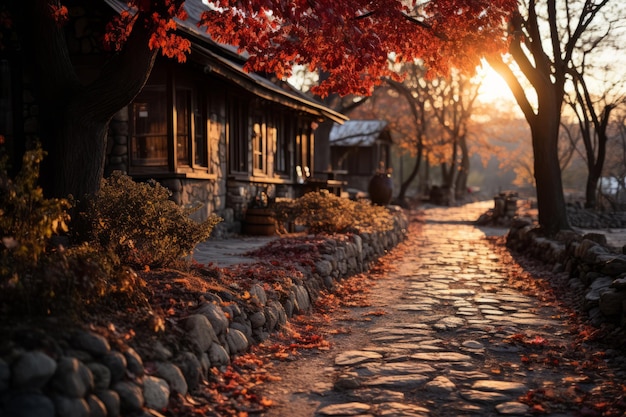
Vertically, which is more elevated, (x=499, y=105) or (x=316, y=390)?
(x=499, y=105)

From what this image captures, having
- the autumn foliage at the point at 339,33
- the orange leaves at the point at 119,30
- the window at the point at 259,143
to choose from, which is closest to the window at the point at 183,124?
the window at the point at 259,143

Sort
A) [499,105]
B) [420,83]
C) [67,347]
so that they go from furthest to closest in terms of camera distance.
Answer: [499,105], [420,83], [67,347]

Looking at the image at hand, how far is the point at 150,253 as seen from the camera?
635cm

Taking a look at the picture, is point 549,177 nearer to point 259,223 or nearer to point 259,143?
point 259,223

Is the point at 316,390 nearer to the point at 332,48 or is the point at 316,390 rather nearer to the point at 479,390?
the point at 479,390

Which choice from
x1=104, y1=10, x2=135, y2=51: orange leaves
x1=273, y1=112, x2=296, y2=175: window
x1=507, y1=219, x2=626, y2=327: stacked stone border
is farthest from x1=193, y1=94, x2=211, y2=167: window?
x1=507, y1=219, x2=626, y2=327: stacked stone border

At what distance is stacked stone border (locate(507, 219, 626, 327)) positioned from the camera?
647cm

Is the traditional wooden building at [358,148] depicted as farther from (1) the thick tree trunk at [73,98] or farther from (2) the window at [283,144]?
(1) the thick tree trunk at [73,98]

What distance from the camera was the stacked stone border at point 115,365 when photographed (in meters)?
3.36

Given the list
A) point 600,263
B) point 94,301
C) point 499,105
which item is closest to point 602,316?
point 600,263

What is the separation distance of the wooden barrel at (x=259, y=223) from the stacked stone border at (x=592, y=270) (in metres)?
5.87

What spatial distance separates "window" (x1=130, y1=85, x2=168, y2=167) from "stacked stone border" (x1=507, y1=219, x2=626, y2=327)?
770 cm

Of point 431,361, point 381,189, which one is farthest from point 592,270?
point 381,189

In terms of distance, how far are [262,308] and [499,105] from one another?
3887 cm
